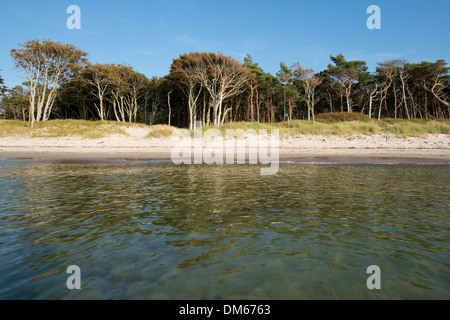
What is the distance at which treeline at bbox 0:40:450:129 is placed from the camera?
112 feet

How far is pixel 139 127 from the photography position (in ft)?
118

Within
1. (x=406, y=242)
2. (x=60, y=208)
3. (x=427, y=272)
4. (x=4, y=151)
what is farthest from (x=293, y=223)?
(x=4, y=151)

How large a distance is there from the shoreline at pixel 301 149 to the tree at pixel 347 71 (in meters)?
29.7

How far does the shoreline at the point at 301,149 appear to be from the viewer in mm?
16678

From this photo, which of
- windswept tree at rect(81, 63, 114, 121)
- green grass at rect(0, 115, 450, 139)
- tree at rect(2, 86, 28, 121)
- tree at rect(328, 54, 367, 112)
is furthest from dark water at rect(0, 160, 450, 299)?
tree at rect(2, 86, 28, 121)

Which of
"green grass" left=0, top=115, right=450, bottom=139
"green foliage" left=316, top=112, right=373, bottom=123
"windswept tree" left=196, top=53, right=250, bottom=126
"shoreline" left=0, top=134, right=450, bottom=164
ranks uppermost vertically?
"windswept tree" left=196, top=53, right=250, bottom=126

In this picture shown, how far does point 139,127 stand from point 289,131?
22.6m

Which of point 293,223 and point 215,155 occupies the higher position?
point 215,155

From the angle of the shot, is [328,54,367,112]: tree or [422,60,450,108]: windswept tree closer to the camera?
[422,60,450,108]: windswept tree

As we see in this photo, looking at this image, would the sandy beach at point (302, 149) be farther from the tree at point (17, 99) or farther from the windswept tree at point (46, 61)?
the tree at point (17, 99)

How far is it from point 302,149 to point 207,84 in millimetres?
20878

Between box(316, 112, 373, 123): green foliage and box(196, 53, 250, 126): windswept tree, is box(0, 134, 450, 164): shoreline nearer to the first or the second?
box(196, 53, 250, 126): windswept tree

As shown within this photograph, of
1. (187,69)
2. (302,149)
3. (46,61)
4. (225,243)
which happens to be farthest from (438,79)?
(46,61)
